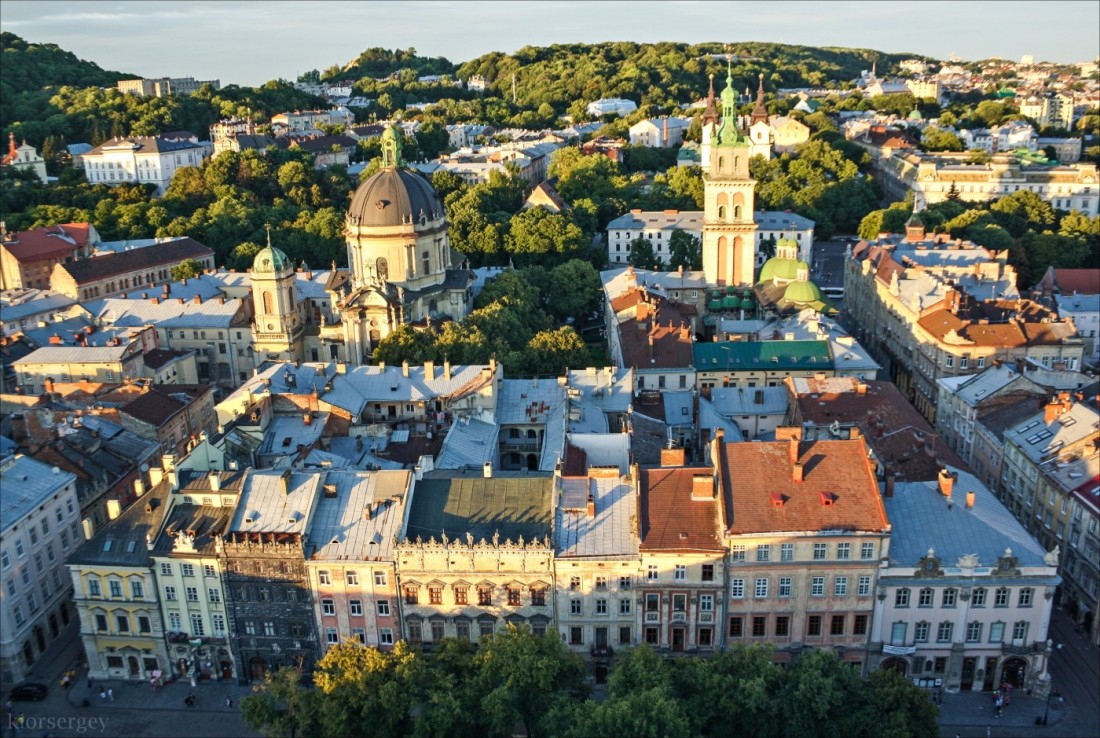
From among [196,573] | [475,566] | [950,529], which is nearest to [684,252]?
[950,529]

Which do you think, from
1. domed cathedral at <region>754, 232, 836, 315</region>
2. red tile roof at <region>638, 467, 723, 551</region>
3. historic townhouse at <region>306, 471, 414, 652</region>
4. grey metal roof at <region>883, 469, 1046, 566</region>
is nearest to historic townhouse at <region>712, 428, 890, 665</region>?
red tile roof at <region>638, 467, 723, 551</region>

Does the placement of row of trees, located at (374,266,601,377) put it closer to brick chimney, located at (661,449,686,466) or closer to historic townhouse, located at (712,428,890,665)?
brick chimney, located at (661,449,686,466)

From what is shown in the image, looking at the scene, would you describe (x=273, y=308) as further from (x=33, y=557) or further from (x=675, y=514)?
(x=675, y=514)

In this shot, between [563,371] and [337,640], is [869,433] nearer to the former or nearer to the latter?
[563,371]

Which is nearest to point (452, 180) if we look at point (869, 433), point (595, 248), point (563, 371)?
point (595, 248)

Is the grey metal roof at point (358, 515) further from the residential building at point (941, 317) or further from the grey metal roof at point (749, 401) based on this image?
the residential building at point (941, 317)
